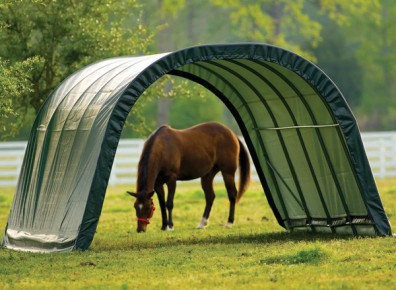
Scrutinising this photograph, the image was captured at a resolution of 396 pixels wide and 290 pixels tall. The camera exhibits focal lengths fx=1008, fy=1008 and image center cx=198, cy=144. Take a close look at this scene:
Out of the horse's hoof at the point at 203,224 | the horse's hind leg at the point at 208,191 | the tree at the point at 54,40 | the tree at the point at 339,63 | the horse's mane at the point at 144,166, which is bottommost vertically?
the tree at the point at 339,63

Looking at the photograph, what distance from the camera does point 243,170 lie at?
17.9m

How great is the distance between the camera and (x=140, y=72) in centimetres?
1267

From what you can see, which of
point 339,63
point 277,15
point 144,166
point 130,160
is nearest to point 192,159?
point 144,166

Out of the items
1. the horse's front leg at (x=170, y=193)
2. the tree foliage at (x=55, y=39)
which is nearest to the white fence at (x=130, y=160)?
the tree foliage at (x=55, y=39)

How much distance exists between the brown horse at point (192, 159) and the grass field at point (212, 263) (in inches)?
34.4

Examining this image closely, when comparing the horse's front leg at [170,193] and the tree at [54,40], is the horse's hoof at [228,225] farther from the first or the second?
the tree at [54,40]

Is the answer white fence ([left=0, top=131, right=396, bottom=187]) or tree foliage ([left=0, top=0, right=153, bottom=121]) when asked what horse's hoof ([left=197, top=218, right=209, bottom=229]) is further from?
white fence ([left=0, top=131, right=396, bottom=187])

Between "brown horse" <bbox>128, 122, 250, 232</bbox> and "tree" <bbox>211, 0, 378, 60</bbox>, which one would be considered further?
"tree" <bbox>211, 0, 378, 60</bbox>

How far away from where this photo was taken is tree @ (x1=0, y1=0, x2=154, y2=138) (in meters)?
17.5

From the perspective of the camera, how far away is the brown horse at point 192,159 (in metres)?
15.9

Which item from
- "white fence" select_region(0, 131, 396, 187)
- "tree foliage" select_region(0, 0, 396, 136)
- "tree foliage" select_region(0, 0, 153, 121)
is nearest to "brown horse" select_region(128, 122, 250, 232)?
"tree foliage" select_region(0, 0, 396, 136)

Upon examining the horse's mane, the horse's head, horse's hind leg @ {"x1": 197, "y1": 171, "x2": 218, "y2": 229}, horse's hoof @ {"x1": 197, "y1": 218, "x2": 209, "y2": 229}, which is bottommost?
horse's hoof @ {"x1": 197, "y1": 218, "x2": 209, "y2": 229}

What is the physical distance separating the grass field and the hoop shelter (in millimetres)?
476

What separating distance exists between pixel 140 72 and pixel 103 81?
1104mm
